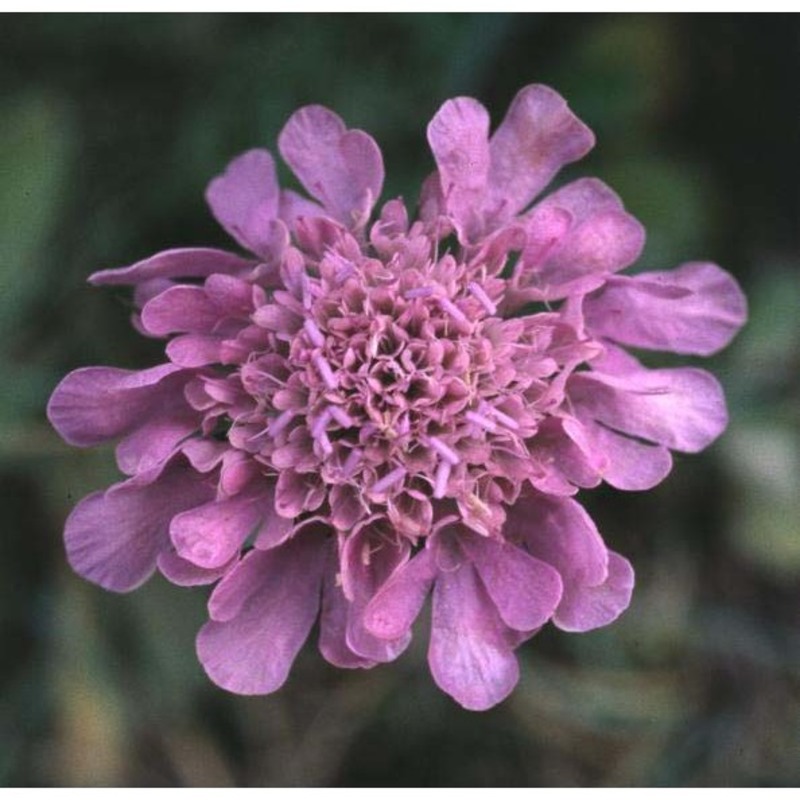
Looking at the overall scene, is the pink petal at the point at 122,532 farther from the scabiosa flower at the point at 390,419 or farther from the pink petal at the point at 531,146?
the pink petal at the point at 531,146

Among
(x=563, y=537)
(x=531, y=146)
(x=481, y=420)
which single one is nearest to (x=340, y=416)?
(x=481, y=420)

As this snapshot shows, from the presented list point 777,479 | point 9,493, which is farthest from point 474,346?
point 9,493

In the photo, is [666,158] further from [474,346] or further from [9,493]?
[9,493]

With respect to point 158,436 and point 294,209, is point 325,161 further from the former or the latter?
point 158,436

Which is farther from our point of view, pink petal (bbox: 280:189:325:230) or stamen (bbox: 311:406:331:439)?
pink petal (bbox: 280:189:325:230)

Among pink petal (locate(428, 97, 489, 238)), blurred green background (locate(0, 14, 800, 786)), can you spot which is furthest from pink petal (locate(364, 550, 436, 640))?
blurred green background (locate(0, 14, 800, 786))

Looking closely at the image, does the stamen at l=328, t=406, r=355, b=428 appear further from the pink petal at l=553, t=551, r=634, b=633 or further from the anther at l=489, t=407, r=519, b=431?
the pink petal at l=553, t=551, r=634, b=633
